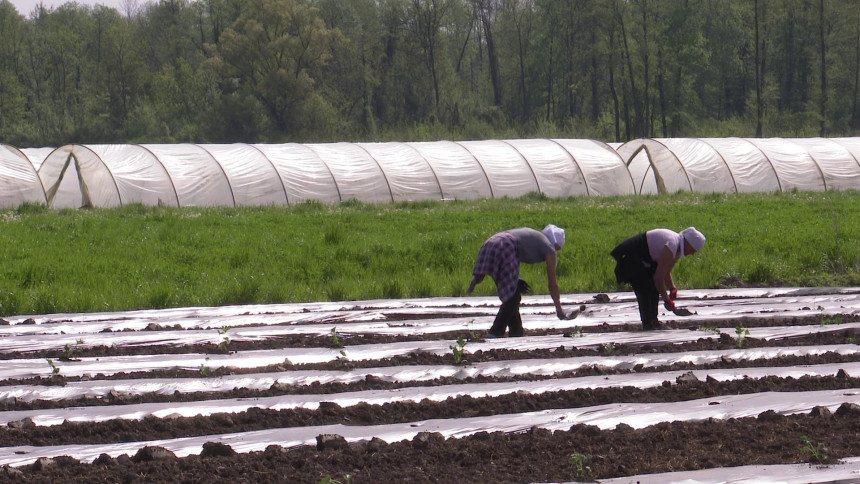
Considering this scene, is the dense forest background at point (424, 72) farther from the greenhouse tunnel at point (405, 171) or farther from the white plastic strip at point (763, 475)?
the white plastic strip at point (763, 475)

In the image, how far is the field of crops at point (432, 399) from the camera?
15.6 feet

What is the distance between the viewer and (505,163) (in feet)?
85.0

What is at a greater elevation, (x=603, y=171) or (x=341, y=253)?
(x=603, y=171)

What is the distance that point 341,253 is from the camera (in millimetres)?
13398

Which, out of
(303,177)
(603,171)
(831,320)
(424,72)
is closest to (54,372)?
(831,320)

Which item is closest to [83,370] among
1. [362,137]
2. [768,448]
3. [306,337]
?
[306,337]

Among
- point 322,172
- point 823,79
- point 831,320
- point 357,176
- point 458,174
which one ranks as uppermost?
point 823,79

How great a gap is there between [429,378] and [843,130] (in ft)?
169

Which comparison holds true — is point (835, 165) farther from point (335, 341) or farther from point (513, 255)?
point (335, 341)

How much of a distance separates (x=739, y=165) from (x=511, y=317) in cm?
2050

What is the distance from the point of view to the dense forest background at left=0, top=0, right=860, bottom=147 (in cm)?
4916

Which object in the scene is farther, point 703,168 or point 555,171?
point 703,168

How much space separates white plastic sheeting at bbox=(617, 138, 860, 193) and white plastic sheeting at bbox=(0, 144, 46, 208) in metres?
16.1

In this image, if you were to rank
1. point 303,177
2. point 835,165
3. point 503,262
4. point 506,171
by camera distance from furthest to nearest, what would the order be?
1. point 835,165
2. point 506,171
3. point 303,177
4. point 503,262
